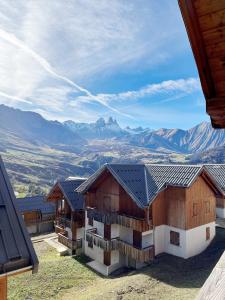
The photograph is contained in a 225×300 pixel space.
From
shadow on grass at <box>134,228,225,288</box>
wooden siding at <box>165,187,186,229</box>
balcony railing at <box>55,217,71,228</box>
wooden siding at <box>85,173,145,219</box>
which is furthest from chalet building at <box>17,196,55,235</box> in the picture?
wooden siding at <box>165,187,186,229</box>

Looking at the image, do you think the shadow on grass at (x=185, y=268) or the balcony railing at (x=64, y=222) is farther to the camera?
the balcony railing at (x=64, y=222)

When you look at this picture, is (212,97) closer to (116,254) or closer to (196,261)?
(196,261)

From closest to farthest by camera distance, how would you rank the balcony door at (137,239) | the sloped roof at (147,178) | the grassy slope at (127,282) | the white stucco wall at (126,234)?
the grassy slope at (127,282)
the sloped roof at (147,178)
the balcony door at (137,239)
the white stucco wall at (126,234)

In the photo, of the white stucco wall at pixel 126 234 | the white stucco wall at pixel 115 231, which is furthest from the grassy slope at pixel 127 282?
the white stucco wall at pixel 115 231

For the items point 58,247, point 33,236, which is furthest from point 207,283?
point 33,236

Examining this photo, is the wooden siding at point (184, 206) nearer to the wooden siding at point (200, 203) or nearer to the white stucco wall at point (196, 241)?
the wooden siding at point (200, 203)

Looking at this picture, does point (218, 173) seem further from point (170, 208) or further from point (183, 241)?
point (183, 241)
